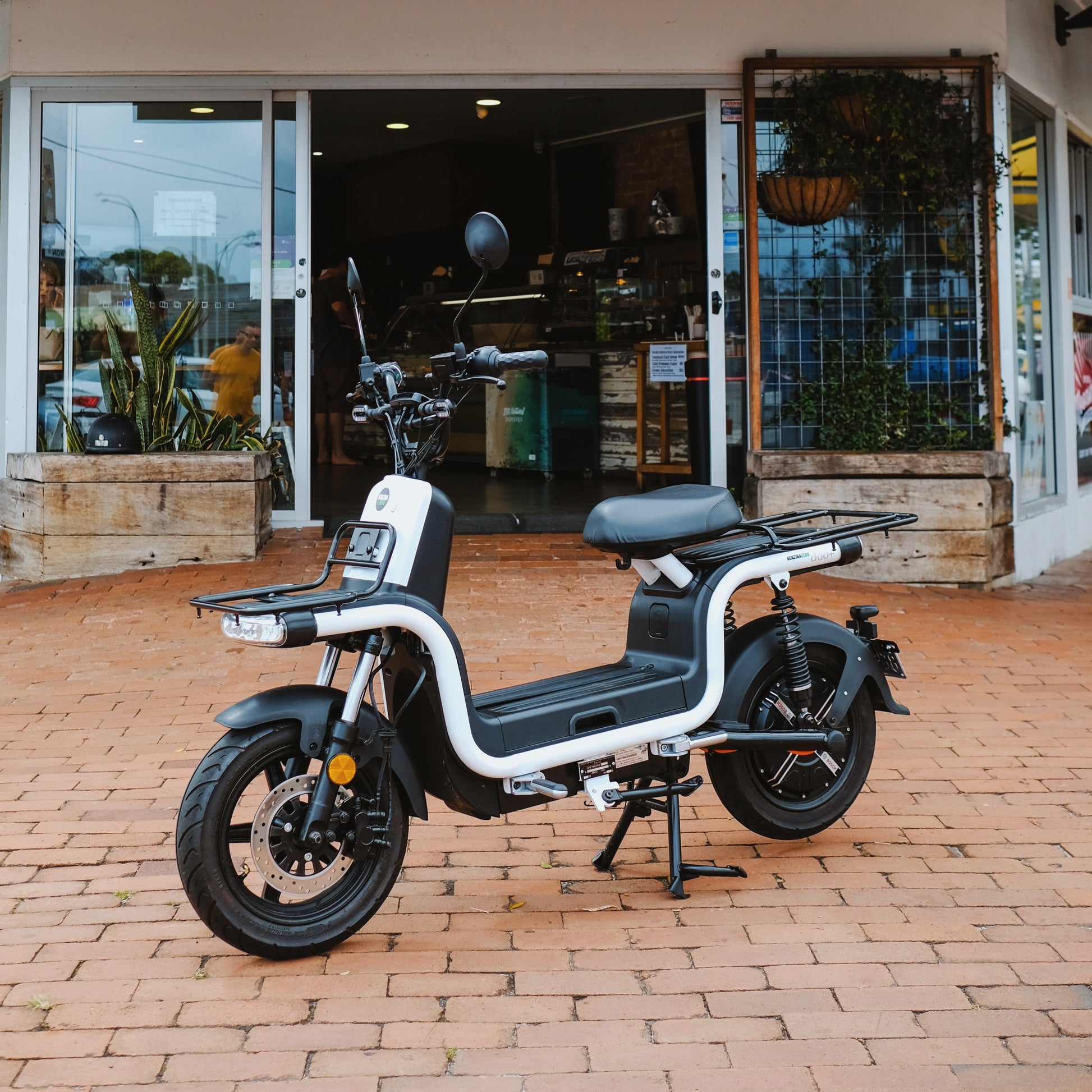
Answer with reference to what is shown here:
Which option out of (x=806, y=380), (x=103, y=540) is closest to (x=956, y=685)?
(x=806, y=380)

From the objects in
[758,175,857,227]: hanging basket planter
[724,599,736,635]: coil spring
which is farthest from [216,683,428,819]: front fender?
[758,175,857,227]: hanging basket planter

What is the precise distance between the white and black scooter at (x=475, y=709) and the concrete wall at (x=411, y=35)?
18.3ft

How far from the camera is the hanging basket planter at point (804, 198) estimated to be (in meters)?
8.04

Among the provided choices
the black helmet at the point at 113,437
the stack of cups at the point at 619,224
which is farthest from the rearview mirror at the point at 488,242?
the stack of cups at the point at 619,224

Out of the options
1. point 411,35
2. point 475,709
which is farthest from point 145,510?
point 475,709

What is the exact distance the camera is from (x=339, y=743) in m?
2.85

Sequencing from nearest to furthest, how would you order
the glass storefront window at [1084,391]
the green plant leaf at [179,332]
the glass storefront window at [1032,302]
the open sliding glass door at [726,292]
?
1. the green plant leaf at [179,332]
2. the open sliding glass door at [726,292]
3. the glass storefront window at [1032,302]
4. the glass storefront window at [1084,391]

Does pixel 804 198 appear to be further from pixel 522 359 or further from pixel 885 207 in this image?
pixel 522 359

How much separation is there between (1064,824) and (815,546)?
3.79 feet

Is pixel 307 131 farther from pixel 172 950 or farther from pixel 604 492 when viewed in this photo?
pixel 172 950

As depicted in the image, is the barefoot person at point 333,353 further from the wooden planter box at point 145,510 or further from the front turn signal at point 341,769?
the front turn signal at point 341,769

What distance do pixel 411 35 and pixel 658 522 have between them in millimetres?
6090

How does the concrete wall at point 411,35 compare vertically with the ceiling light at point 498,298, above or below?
above

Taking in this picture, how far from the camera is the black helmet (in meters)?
7.72
